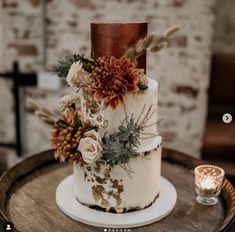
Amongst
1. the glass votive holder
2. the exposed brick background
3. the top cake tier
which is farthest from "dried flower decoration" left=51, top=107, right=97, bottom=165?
the exposed brick background

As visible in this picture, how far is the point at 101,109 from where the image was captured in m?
1.16

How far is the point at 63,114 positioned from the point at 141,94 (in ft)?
0.92

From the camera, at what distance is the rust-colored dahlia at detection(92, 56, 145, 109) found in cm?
109

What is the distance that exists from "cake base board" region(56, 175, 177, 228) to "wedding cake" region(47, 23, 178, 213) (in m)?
0.03

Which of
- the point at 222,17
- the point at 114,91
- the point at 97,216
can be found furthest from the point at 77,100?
the point at 222,17

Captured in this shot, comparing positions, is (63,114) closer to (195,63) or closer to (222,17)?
(195,63)

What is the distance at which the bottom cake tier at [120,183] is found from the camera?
120cm

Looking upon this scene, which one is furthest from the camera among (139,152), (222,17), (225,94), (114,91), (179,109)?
(222,17)

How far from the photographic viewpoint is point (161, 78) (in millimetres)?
2496

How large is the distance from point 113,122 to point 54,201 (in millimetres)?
396

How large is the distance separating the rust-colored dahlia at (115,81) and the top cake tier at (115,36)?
0.21ft

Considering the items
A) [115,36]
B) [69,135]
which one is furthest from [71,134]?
[115,36]

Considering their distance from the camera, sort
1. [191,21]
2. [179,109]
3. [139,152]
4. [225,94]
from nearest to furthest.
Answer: [139,152] → [191,21] → [179,109] → [225,94]

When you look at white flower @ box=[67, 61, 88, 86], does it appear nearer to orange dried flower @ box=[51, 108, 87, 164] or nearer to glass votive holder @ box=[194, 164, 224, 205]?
orange dried flower @ box=[51, 108, 87, 164]
